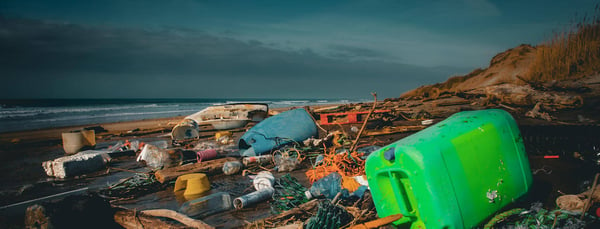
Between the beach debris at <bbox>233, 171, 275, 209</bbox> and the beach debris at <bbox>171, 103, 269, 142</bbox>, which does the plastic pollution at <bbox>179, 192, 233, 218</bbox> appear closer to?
the beach debris at <bbox>233, 171, 275, 209</bbox>

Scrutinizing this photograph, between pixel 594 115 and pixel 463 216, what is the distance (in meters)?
8.15

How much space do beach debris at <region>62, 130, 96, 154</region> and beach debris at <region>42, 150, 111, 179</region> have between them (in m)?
1.41

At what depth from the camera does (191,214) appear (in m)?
3.56

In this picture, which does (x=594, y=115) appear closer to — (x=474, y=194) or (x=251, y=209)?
(x=474, y=194)

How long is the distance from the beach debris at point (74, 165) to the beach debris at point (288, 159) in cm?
346

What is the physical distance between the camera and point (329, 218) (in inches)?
106

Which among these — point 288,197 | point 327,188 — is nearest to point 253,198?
point 288,197

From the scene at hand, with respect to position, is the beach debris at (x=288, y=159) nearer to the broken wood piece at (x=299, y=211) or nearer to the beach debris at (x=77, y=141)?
the broken wood piece at (x=299, y=211)

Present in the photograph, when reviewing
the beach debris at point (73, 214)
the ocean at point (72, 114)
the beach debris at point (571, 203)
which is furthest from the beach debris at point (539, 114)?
the ocean at point (72, 114)

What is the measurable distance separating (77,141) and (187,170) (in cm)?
393

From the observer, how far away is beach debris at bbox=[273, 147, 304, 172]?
5250 mm

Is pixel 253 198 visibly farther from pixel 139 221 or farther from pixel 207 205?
pixel 139 221

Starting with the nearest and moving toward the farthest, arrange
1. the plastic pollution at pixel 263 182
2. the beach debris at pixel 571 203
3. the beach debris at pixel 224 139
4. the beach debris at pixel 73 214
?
1. the beach debris at pixel 571 203
2. the beach debris at pixel 73 214
3. the plastic pollution at pixel 263 182
4. the beach debris at pixel 224 139

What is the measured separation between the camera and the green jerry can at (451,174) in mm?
2326
